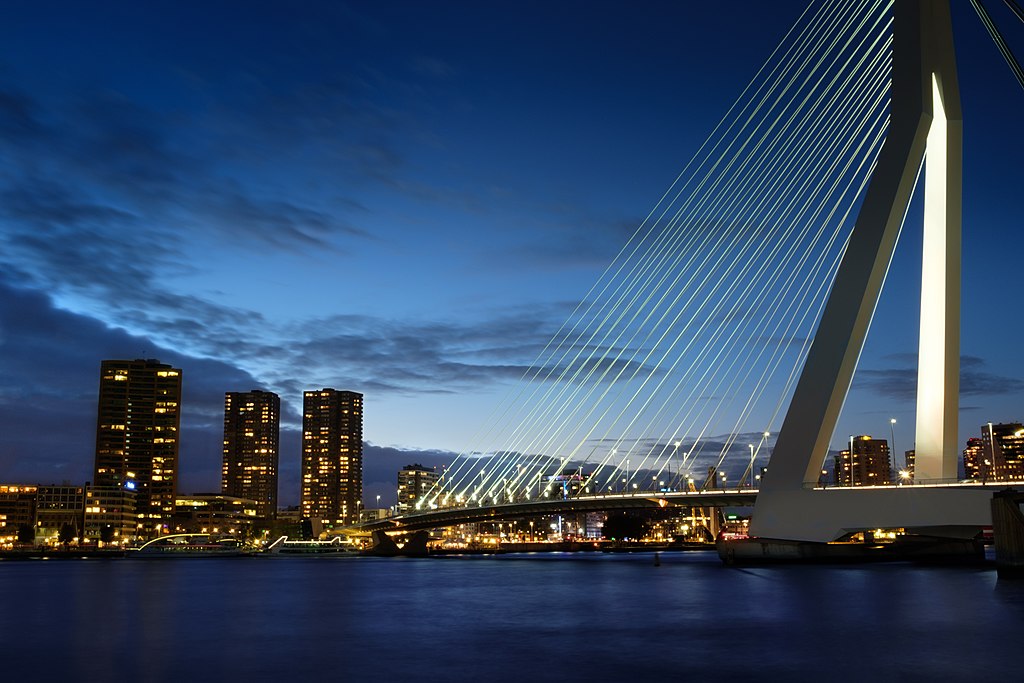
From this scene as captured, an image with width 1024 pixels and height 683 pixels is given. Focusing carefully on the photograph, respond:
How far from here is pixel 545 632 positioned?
21.5m

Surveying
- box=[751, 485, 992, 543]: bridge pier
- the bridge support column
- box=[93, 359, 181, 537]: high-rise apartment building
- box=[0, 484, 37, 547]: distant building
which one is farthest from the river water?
box=[93, 359, 181, 537]: high-rise apartment building

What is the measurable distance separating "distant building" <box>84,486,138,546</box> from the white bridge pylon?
128666mm

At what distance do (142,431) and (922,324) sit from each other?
515 feet

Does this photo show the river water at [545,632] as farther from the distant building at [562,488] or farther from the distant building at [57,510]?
the distant building at [57,510]

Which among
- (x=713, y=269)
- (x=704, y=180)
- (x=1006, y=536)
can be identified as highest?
(x=704, y=180)

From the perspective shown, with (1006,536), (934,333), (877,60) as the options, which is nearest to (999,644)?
(1006,536)

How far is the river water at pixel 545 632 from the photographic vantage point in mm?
16016

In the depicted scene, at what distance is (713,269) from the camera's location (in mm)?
37125

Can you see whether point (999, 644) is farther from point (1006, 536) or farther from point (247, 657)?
point (1006, 536)

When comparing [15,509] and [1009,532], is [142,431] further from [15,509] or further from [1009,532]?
[1009,532]

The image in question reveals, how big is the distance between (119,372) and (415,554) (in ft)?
325

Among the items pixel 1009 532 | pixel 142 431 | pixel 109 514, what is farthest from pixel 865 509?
pixel 142 431

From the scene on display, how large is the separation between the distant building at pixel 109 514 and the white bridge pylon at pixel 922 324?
5066 inches

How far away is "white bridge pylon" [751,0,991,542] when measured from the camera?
32.0 meters
